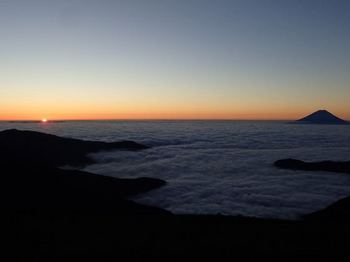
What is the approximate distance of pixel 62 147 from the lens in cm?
6256

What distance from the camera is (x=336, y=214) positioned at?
29234 millimetres

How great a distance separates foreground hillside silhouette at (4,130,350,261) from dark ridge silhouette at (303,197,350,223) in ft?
0.24

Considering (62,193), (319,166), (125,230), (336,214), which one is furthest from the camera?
(319,166)

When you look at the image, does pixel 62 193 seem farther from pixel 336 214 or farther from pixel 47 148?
pixel 47 148

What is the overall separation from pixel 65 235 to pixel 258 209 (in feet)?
66.4

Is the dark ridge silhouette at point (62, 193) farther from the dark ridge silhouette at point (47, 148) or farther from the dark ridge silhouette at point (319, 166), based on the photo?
the dark ridge silhouette at point (319, 166)

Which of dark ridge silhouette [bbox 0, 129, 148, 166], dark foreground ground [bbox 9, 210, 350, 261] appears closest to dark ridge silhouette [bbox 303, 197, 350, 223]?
dark foreground ground [bbox 9, 210, 350, 261]

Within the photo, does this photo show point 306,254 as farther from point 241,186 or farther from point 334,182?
point 334,182

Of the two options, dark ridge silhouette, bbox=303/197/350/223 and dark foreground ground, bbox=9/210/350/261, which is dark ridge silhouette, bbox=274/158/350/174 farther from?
dark foreground ground, bbox=9/210/350/261

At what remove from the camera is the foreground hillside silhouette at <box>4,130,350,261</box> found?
14.9 m

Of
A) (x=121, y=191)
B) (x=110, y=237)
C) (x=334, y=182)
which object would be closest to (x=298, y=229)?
(x=110, y=237)

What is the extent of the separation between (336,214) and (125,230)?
18023 millimetres

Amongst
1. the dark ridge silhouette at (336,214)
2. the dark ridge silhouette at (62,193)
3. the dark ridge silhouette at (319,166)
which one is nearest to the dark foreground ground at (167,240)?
the dark ridge silhouette at (62,193)

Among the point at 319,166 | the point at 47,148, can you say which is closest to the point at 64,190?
the point at 47,148
